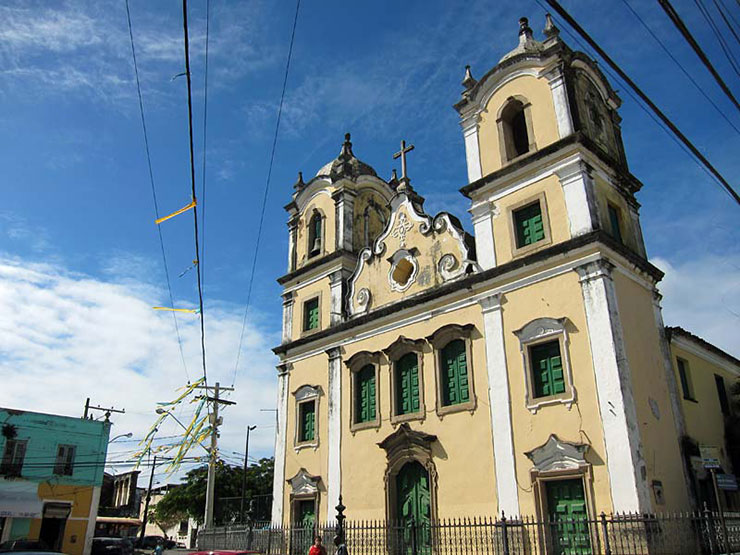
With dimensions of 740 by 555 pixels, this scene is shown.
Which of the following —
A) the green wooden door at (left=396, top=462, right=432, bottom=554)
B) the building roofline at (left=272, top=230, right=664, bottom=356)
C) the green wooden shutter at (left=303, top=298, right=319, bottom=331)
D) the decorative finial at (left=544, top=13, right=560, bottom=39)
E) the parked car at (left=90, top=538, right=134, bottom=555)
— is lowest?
the parked car at (left=90, top=538, right=134, bottom=555)

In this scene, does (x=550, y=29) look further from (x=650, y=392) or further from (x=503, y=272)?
(x=650, y=392)

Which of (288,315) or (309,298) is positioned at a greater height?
(309,298)

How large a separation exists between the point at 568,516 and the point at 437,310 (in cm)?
664

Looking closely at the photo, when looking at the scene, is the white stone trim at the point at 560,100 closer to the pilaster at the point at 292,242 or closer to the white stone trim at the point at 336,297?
the white stone trim at the point at 336,297

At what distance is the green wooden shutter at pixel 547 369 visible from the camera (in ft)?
48.8

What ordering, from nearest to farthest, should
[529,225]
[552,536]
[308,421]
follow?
[552,536] < [529,225] < [308,421]

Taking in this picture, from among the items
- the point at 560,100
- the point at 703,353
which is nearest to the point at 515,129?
the point at 560,100

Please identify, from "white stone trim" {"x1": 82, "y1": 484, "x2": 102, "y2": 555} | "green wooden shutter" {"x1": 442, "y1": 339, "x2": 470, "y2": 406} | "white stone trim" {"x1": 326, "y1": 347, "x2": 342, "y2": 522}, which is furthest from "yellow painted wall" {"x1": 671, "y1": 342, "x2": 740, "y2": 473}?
"white stone trim" {"x1": 82, "y1": 484, "x2": 102, "y2": 555}

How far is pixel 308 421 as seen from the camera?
2152cm

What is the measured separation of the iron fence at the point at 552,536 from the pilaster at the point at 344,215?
9767 millimetres

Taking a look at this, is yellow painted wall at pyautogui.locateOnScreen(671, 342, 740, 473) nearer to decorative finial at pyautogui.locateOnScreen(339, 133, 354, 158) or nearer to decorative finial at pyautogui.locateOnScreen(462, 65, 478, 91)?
decorative finial at pyautogui.locateOnScreen(462, 65, 478, 91)

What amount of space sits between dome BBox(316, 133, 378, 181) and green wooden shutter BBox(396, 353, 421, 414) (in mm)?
8594

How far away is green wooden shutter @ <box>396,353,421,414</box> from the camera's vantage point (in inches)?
712

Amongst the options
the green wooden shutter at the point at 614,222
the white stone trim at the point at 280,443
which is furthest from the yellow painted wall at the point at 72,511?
the green wooden shutter at the point at 614,222
